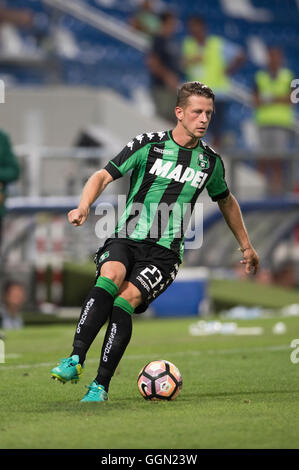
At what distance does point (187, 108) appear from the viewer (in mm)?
6914

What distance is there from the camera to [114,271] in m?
6.64

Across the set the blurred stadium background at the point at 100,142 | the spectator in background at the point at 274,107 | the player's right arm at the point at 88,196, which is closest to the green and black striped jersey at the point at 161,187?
the player's right arm at the point at 88,196

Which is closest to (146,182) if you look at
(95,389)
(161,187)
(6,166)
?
(161,187)

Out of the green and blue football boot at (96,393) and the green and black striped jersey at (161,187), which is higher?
the green and black striped jersey at (161,187)

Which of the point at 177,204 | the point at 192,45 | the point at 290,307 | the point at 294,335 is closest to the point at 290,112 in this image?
the point at 192,45

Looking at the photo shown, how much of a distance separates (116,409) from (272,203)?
40.7ft

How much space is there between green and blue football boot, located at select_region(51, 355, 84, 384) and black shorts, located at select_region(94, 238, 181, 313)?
701mm

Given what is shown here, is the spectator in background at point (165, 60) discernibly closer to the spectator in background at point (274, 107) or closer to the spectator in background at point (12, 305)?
the spectator in background at point (274, 107)

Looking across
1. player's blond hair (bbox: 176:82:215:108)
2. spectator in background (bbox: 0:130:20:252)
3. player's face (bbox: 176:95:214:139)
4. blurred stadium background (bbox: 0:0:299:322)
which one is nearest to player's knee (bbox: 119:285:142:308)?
player's face (bbox: 176:95:214:139)

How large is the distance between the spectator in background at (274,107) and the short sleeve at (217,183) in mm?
11981

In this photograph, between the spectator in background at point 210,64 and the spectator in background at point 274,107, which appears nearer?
the spectator in background at point 210,64

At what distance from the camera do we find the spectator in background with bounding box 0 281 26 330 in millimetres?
14391

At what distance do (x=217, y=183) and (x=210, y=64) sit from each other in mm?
13563

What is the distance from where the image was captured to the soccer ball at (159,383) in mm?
6727
